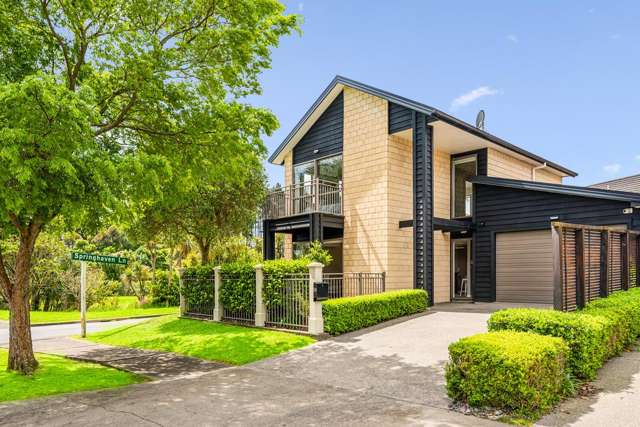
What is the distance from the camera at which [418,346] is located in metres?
8.91

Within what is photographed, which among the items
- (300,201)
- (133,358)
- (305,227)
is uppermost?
(300,201)

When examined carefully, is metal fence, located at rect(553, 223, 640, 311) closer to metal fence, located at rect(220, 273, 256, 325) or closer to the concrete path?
the concrete path

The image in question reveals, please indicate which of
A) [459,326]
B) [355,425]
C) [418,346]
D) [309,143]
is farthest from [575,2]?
[355,425]

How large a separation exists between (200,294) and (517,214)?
38.1 ft

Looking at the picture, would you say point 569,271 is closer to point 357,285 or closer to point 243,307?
point 357,285

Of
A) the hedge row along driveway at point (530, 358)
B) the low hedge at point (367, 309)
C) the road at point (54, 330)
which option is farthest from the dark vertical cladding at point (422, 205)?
the road at point (54, 330)

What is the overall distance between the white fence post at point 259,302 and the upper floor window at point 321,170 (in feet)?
19.1

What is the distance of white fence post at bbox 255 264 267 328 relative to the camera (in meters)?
12.1

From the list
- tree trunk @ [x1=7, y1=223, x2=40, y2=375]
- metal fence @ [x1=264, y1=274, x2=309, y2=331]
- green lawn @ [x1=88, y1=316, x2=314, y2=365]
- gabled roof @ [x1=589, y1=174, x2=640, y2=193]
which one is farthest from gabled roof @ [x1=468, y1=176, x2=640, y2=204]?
tree trunk @ [x1=7, y1=223, x2=40, y2=375]

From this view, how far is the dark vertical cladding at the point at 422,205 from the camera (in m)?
13.5

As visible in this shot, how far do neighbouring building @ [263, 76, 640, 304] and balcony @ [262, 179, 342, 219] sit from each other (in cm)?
4

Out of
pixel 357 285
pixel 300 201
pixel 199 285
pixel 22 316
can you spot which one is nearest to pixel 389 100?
pixel 300 201

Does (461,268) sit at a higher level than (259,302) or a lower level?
higher

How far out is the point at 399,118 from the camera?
14586 millimetres
